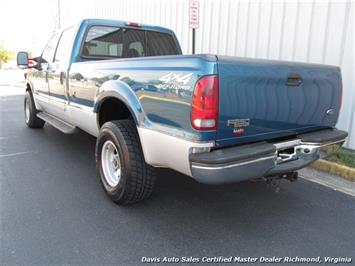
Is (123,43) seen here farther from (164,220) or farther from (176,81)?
(164,220)

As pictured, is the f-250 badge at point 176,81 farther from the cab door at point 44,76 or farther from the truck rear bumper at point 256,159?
the cab door at point 44,76

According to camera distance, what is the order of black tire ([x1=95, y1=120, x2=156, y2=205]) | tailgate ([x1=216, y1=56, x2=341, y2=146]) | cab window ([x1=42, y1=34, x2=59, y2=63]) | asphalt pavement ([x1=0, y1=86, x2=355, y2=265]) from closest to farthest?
1. tailgate ([x1=216, y1=56, x2=341, y2=146])
2. asphalt pavement ([x1=0, y1=86, x2=355, y2=265])
3. black tire ([x1=95, y1=120, x2=156, y2=205])
4. cab window ([x1=42, y1=34, x2=59, y2=63])

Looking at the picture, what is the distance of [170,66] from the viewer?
2.55 m

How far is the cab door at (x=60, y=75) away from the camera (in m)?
4.52

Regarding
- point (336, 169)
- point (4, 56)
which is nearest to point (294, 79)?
point (336, 169)

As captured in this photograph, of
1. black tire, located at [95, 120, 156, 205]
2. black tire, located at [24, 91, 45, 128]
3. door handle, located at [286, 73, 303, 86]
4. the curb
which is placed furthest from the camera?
black tire, located at [24, 91, 45, 128]

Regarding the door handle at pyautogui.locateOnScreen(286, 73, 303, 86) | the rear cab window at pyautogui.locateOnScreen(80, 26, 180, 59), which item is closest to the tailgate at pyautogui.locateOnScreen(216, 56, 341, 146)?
the door handle at pyautogui.locateOnScreen(286, 73, 303, 86)

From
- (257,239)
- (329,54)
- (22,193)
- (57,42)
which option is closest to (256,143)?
(257,239)

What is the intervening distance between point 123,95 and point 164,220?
1.25 metres

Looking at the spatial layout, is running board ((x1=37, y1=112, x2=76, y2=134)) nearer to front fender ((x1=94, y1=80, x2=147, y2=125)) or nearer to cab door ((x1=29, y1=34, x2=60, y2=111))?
cab door ((x1=29, y1=34, x2=60, y2=111))

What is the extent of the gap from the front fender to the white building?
307cm

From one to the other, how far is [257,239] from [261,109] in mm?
1136

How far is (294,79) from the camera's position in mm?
2824

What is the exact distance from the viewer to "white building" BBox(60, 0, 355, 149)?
16.8ft
